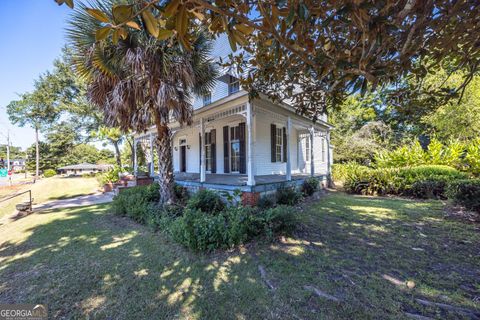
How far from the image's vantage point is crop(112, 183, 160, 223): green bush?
6621 mm

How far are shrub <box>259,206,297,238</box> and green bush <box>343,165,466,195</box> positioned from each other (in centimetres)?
759

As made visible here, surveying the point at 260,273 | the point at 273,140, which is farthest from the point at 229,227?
the point at 273,140

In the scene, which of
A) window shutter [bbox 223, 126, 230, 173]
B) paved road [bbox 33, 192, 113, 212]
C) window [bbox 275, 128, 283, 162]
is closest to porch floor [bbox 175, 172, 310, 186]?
window shutter [bbox 223, 126, 230, 173]

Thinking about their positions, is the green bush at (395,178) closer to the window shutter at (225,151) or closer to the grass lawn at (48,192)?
the window shutter at (225,151)

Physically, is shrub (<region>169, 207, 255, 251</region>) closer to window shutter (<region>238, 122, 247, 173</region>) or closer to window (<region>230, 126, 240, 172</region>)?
window shutter (<region>238, 122, 247, 173</region>)

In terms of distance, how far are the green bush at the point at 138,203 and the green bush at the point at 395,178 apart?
31.8 feet

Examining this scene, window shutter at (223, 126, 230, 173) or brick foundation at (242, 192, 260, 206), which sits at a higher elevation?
window shutter at (223, 126, 230, 173)

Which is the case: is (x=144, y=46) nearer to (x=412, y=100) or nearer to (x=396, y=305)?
(x=412, y=100)

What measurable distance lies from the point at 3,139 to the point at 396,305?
47.8m

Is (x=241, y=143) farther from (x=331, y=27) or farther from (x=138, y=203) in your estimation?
(x=331, y=27)

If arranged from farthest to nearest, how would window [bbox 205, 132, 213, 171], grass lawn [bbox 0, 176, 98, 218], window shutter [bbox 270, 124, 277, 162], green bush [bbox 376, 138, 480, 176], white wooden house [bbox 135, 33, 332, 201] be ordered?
window [bbox 205, 132, 213, 171], grass lawn [bbox 0, 176, 98, 218], window shutter [bbox 270, 124, 277, 162], green bush [bbox 376, 138, 480, 176], white wooden house [bbox 135, 33, 332, 201]

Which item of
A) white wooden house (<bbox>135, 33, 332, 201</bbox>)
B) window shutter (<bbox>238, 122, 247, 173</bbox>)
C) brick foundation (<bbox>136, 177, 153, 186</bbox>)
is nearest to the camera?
white wooden house (<bbox>135, 33, 332, 201</bbox>)

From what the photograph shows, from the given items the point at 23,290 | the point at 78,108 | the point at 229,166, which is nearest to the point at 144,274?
the point at 23,290

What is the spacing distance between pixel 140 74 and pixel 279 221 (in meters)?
5.27
